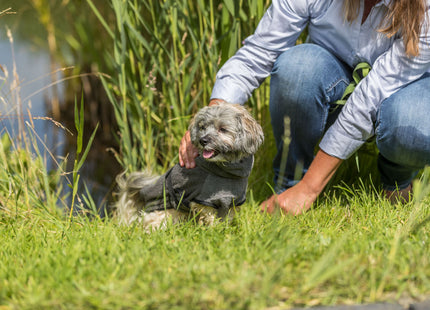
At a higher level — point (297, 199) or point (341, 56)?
point (341, 56)

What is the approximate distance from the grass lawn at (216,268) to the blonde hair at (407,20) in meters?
0.82

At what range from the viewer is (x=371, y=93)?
2.13 m

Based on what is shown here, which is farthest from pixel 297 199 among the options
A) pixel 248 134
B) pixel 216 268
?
pixel 216 268

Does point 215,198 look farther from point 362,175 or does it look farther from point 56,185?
point 56,185

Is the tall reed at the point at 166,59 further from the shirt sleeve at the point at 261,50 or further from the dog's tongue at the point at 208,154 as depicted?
the dog's tongue at the point at 208,154

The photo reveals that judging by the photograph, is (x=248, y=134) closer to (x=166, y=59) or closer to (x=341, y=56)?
(x=341, y=56)

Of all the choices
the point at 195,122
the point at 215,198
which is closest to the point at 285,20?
the point at 195,122

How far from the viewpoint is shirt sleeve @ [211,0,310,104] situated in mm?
2281

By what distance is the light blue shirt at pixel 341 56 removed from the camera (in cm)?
212

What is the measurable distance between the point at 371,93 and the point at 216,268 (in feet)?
4.07

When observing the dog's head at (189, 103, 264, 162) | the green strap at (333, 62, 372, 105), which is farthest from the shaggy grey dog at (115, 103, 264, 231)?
the green strap at (333, 62, 372, 105)

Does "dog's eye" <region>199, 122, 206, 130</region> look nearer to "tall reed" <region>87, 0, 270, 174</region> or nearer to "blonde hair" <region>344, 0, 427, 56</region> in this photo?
"tall reed" <region>87, 0, 270, 174</region>

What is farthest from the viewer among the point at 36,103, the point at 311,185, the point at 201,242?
the point at 36,103

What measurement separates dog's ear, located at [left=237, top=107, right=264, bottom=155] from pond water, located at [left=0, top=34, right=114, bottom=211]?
92 centimetres
